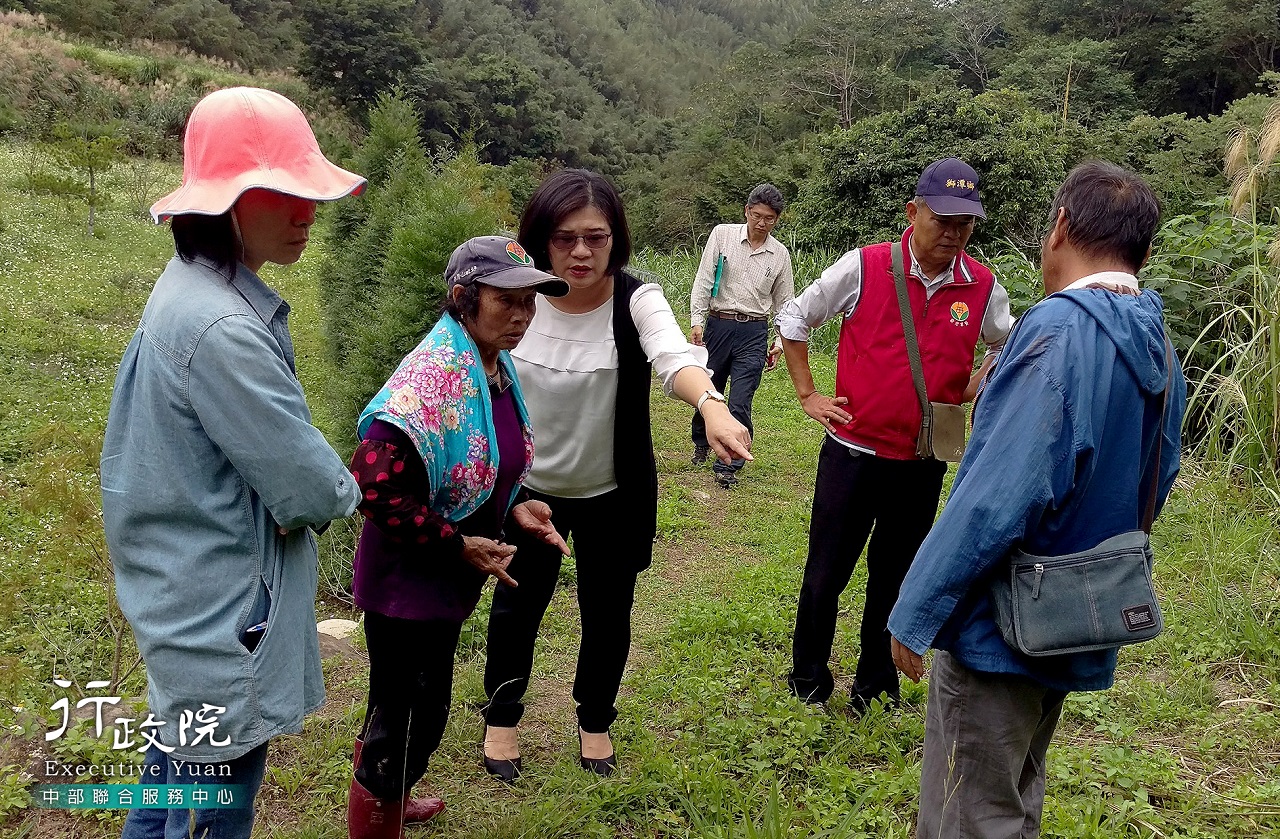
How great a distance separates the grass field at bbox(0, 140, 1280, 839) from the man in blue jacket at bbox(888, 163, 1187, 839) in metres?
0.61

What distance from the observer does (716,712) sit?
126 inches

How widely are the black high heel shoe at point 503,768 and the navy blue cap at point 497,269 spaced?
1.54 m

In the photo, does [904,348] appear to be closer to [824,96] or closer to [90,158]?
[90,158]

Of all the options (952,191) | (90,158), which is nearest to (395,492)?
(952,191)

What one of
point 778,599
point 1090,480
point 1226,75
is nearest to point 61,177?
point 778,599

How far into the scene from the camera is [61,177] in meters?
12.8

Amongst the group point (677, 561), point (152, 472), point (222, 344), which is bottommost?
point (677, 561)

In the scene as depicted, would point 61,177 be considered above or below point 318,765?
above

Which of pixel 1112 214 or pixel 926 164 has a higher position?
pixel 926 164

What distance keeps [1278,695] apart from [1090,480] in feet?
7.21

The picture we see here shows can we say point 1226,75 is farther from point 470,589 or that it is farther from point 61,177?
point 470,589

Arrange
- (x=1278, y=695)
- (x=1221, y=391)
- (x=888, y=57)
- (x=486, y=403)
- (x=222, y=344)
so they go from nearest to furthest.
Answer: (x=222, y=344) < (x=486, y=403) < (x=1278, y=695) < (x=1221, y=391) < (x=888, y=57)

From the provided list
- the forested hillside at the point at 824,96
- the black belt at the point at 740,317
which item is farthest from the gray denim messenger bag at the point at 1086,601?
the forested hillside at the point at 824,96

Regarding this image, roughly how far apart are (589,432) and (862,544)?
114cm
